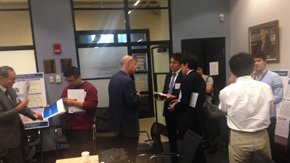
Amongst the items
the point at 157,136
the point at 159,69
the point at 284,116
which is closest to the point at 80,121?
→ the point at 157,136

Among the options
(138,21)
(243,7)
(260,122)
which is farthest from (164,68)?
(260,122)

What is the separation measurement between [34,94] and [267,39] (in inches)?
165

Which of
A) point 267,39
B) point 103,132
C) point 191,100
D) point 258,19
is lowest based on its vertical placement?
point 103,132

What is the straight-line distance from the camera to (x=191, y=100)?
243cm

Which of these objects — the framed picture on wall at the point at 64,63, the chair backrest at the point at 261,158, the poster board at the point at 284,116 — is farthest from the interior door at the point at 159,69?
the chair backrest at the point at 261,158

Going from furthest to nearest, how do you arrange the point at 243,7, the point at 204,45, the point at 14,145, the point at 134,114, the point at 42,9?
the point at 204,45, the point at 243,7, the point at 42,9, the point at 134,114, the point at 14,145

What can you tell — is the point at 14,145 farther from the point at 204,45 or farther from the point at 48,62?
the point at 204,45

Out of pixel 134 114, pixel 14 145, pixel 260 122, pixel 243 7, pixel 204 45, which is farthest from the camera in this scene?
pixel 204 45

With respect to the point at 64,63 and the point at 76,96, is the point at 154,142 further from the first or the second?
the point at 64,63

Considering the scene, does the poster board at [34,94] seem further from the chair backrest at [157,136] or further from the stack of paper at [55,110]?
the chair backrest at [157,136]

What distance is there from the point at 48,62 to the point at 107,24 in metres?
1.37

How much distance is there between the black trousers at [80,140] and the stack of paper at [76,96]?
0.28 meters

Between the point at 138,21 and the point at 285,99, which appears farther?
the point at 138,21

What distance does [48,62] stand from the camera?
11.7 ft
